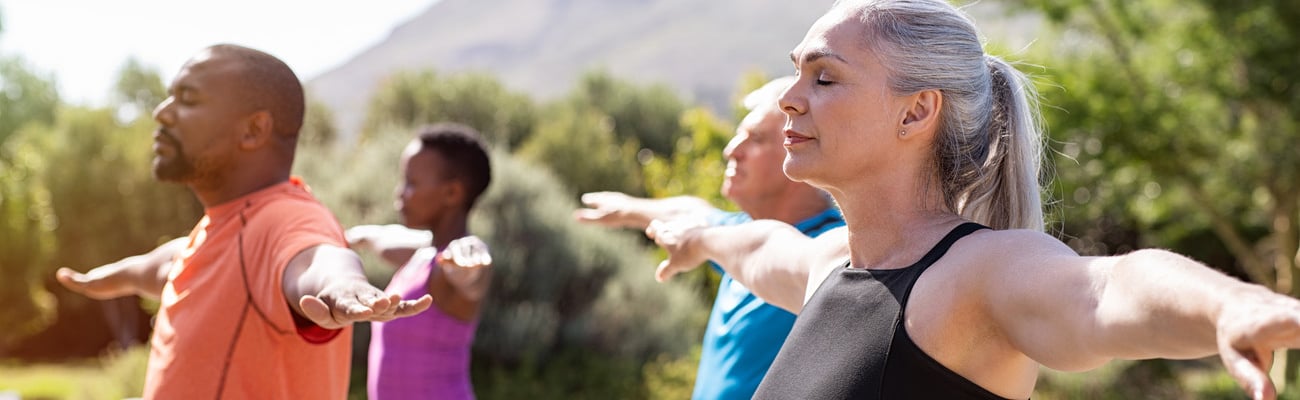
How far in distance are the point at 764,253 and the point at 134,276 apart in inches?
80.8

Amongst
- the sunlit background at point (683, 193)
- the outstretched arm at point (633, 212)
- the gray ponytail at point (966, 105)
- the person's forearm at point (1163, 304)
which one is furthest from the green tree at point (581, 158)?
the person's forearm at point (1163, 304)

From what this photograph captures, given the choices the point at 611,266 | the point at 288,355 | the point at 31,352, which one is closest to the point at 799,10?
the point at 31,352

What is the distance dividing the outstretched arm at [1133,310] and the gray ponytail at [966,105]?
226 mm

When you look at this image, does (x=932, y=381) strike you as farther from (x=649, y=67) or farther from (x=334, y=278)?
(x=649, y=67)

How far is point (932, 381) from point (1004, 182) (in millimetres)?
457

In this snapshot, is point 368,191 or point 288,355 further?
point 368,191

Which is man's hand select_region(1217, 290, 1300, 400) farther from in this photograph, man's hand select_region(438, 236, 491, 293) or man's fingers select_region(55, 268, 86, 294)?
man's fingers select_region(55, 268, 86, 294)

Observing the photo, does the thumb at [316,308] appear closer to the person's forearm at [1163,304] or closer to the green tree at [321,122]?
the person's forearm at [1163,304]

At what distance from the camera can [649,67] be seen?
63.8 meters

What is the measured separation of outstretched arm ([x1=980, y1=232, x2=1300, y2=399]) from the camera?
114 centimetres

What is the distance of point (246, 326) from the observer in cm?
262

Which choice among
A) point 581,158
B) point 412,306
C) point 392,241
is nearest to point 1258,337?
point 412,306

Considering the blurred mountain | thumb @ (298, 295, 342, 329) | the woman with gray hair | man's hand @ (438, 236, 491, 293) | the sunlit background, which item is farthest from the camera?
the blurred mountain

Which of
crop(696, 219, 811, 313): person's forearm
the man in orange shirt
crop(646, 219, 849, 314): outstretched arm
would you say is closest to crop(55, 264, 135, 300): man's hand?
the man in orange shirt
